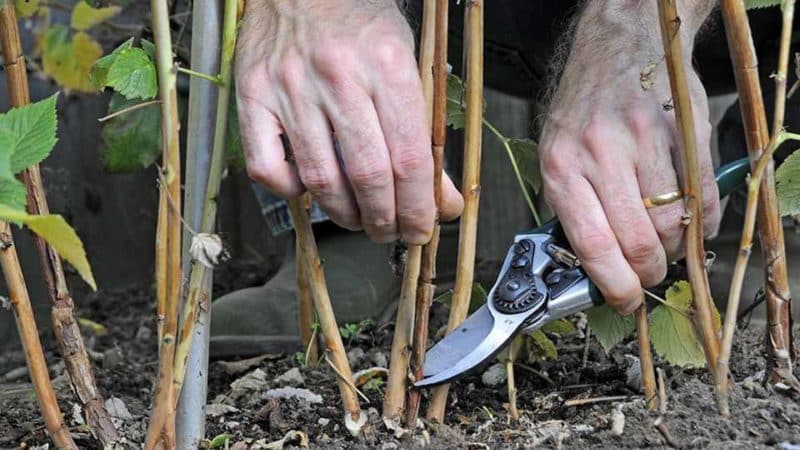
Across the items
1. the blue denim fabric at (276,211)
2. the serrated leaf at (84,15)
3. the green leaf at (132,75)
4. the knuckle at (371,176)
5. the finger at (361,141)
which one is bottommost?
the blue denim fabric at (276,211)

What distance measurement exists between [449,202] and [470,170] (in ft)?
0.12

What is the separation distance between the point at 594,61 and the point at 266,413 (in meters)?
0.52

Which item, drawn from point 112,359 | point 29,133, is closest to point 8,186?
point 29,133

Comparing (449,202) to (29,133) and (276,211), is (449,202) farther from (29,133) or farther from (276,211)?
(276,211)

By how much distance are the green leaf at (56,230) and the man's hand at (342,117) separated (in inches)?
12.0

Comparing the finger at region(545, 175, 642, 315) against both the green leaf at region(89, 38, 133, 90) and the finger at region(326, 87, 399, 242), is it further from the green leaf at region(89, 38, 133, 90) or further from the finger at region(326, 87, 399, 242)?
the green leaf at region(89, 38, 133, 90)

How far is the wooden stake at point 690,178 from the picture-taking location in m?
0.85

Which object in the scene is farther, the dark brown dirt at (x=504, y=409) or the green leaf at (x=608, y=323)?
the green leaf at (x=608, y=323)

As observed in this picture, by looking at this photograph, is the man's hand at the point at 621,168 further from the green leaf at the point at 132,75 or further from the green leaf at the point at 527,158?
the green leaf at the point at 132,75

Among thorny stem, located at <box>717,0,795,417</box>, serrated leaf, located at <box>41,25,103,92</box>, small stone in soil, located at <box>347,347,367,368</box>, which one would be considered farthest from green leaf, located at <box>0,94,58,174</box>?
serrated leaf, located at <box>41,25,103,92</box>

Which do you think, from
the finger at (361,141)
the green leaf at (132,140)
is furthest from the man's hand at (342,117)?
the green leaf at (132,140)

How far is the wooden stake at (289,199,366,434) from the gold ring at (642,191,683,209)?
1.03 ft

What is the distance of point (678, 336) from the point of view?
1.04m

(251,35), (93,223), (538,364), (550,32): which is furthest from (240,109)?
(93,223)
